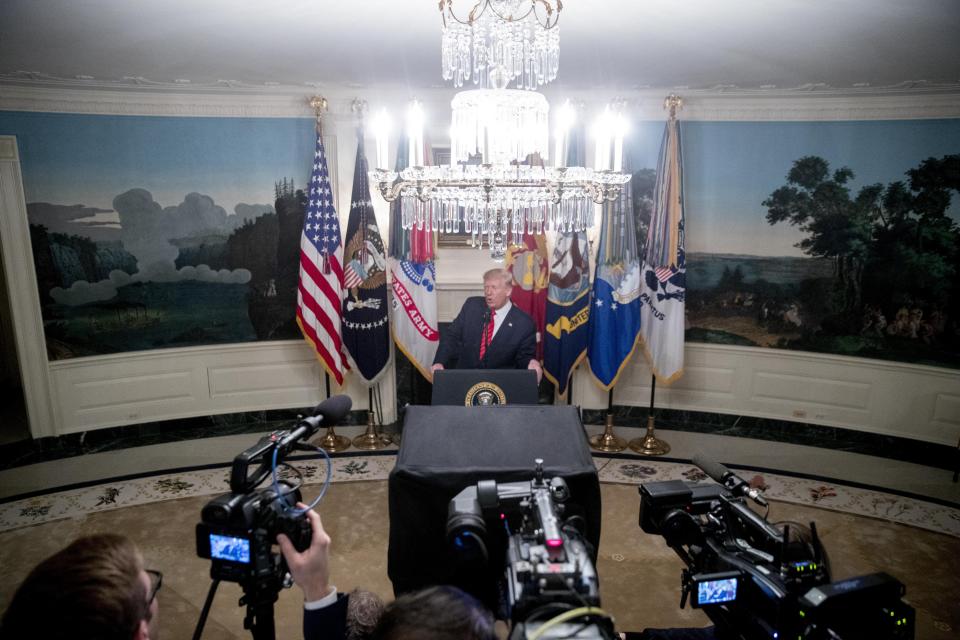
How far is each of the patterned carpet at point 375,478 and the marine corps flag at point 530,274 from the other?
1376mm

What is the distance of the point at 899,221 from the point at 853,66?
1.58 meters

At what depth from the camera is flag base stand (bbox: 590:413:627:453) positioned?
15.9ft

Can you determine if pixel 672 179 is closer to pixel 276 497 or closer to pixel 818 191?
pixel 818 191

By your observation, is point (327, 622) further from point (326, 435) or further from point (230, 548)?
point (326, 435)

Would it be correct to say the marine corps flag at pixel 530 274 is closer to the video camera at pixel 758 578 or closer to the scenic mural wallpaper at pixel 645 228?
the scenic mural wallpaper at pixel 645 228

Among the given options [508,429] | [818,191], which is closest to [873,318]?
[818,191]

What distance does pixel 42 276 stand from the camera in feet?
15.1

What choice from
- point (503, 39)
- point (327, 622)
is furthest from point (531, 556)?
point (503, 39)

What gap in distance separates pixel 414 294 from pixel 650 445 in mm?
2332

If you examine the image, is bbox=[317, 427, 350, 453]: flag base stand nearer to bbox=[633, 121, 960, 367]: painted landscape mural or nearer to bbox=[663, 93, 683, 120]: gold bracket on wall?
bbox=[633, 121, 960, 367]: painted landscape mural

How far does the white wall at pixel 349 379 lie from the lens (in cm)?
458

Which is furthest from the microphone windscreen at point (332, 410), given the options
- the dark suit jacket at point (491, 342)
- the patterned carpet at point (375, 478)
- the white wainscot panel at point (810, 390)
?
the white wainscot panel at point (810, 390)

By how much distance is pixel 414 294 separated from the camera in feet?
16.0

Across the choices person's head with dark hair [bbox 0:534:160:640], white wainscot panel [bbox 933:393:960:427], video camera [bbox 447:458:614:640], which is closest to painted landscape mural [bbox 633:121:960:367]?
white wainscot panel [bbox 933:393:960:427]
